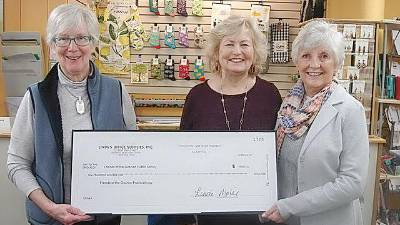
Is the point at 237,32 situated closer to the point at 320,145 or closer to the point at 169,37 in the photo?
the point at 320,145

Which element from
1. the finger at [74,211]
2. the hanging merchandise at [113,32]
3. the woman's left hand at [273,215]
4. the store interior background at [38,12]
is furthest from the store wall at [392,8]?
the finger at [74,211]

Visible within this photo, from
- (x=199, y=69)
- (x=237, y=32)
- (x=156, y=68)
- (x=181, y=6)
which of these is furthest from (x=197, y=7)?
(x=237, y=32)

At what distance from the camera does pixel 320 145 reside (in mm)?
2066

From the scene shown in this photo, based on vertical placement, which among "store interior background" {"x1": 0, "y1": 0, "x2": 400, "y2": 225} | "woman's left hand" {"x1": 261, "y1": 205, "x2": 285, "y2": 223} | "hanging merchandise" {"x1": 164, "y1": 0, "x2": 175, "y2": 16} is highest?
"hanging merchandise" {"x1": 164, "y1": 0, "x2": 175, "y2": 16}

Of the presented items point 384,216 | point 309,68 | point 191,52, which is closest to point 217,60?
point 309,68

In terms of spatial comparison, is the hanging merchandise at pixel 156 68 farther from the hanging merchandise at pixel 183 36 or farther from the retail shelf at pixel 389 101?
the retail shelf at pixel 389 101

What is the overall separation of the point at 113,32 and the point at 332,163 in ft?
15.9

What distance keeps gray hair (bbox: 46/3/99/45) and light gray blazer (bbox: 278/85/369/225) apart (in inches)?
40.3

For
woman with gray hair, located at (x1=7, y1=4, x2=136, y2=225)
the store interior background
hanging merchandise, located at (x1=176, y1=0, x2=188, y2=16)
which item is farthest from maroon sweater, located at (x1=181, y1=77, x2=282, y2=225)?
hanging merchandise, located at (x1=176, y1=0, x2=188, y2=16)

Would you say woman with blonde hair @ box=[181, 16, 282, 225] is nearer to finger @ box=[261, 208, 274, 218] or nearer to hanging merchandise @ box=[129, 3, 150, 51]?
finger @ box=[261, 208, 274, 218]

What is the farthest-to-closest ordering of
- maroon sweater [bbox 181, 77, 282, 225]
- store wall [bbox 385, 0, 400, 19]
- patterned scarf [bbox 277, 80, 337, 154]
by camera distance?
store wall [bbox 385, 0, 400, 19], maroon sweater [bbox 181, 77, 282, 225], patterned scarf [bbox 277, 80, 337, 154]

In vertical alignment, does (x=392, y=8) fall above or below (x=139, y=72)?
above

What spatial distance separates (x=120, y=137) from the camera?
2193 mm

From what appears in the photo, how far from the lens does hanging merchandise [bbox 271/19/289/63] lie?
6.62 metres
